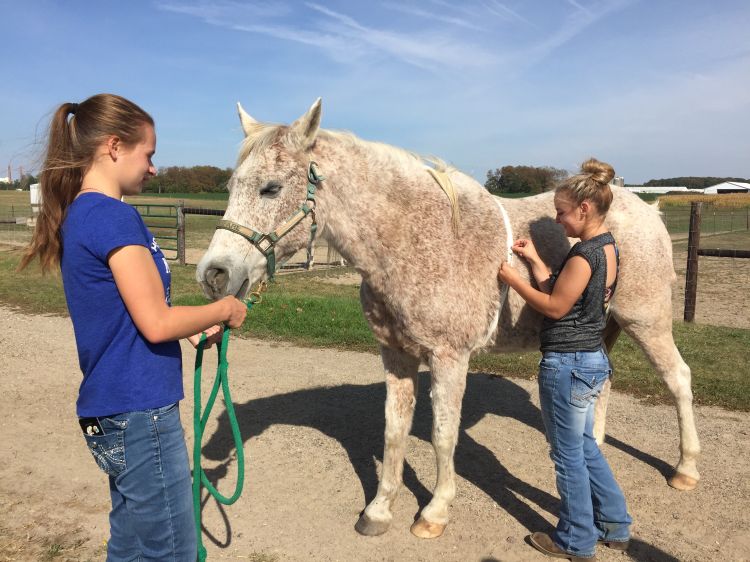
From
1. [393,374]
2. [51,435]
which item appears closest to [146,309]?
[393,374]

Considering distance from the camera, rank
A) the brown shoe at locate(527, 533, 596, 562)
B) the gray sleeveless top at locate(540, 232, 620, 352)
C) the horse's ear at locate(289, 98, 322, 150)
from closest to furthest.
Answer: the horse's ear at locate(289, 98, 322, 150) < the gray sleeveless top at locate(540, 232, 620, 352) < the brown shoe at locate(527, 533, 596, 562)

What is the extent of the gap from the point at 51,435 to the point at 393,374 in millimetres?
3080

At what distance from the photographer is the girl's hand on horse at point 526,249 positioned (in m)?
2.97

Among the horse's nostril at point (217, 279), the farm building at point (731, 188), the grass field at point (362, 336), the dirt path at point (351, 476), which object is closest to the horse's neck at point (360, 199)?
the horse's nostril at point (217, 279)

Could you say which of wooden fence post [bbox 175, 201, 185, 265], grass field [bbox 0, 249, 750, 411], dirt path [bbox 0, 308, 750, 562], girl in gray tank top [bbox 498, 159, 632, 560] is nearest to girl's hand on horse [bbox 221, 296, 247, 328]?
girl in gray tank top [bbox 498, 159, 632, 560]

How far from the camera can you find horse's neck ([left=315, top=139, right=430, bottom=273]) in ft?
9.11

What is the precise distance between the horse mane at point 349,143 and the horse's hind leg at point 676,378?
67.9 inches

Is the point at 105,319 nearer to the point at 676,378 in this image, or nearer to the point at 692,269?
the point at 676,378

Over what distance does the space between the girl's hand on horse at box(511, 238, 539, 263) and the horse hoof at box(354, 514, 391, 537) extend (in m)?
1.81

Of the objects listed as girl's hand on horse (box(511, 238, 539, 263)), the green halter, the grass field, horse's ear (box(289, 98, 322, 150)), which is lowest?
the grass field

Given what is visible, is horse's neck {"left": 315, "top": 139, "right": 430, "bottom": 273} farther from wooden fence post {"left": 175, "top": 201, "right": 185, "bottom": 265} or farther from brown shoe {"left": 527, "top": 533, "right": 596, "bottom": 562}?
wooden fence post {"left": 175, "top": 201, "right": 185, "bottom": 265}

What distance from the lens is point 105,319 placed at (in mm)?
1781

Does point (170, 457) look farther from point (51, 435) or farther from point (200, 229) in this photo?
point (200, 229)

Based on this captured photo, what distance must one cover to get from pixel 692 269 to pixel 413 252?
7.51 m
